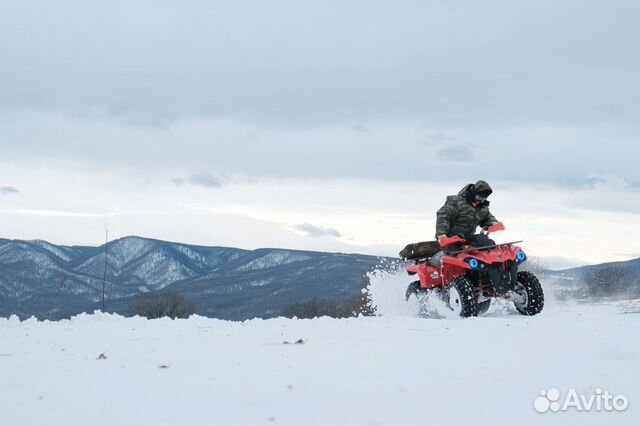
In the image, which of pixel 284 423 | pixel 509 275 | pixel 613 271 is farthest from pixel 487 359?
pixel 613 271

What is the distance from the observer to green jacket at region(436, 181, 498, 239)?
13.1 meters

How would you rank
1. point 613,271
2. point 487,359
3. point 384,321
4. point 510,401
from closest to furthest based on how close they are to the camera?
point 510,401
point 487,359
point 384,321
point 613,271

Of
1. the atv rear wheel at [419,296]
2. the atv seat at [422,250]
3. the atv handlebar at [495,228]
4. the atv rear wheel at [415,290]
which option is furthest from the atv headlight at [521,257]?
the atv rear wheel at [415,290]

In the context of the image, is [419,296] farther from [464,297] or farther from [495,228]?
[464,297]

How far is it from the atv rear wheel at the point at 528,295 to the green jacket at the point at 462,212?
1279 mm

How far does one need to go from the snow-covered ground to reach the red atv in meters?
3.18

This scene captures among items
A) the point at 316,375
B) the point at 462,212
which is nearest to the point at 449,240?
the point at 462,212

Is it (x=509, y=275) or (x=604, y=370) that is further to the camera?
(x=509, y=275)

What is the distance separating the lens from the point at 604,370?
18.9 ft

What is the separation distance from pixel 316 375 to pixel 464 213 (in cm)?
830

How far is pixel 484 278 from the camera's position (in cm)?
1231

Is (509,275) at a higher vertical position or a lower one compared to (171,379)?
higher

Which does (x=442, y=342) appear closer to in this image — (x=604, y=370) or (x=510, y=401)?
(x=604, y=370)

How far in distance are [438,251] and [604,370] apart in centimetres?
772
